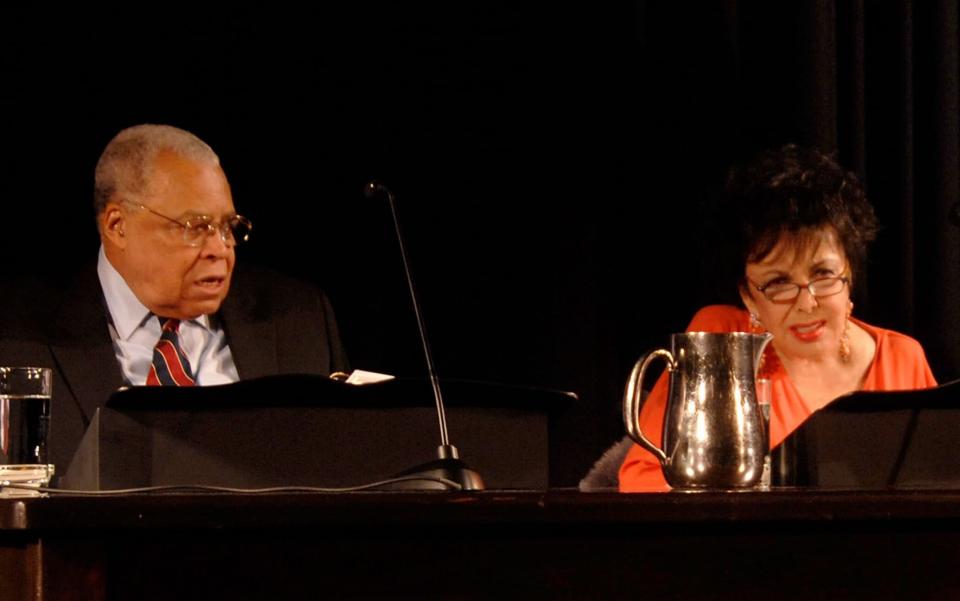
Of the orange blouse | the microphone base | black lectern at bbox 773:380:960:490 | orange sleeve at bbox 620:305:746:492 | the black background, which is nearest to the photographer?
the microphone base

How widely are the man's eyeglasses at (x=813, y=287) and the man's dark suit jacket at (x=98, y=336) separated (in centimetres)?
94

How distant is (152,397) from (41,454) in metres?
0.24

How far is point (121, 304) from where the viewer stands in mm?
2574

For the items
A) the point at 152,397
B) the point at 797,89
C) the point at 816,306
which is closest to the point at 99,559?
the point at 152,397

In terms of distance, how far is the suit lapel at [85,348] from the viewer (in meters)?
2.37

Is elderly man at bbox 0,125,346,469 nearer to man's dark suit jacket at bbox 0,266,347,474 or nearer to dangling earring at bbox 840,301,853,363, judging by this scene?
man's dark suit jacket at bbox 0,266,347,474

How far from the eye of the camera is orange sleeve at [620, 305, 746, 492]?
6.82 feet

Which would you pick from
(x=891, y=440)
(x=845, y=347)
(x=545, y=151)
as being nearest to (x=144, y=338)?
(x=545, y=151)

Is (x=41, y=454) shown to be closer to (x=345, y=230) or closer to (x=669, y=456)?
(x=669, y=456)

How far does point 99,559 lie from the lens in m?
0.94

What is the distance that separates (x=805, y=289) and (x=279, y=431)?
1.31m

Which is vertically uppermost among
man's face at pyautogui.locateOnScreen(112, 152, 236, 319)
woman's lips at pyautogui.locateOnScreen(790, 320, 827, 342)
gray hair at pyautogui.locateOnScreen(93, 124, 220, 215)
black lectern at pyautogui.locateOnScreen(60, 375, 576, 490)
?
gray hair at pyautogui.locateOnScreen(93, 124, 220, 215)

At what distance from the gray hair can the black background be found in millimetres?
155

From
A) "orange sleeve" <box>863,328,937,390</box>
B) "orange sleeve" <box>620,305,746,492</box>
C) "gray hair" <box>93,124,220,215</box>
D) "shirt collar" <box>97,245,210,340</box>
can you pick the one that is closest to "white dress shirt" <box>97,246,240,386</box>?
"shirt collar" <box>97,245,210,340</box>
